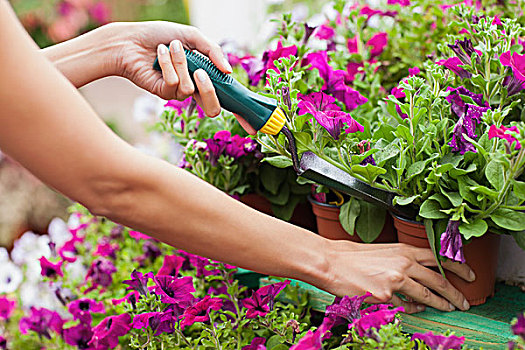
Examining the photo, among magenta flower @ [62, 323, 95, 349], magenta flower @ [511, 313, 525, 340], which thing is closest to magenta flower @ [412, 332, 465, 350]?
magenta flower @ [511, 313, 525, 340]

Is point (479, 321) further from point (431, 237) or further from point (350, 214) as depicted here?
point (350, 214)

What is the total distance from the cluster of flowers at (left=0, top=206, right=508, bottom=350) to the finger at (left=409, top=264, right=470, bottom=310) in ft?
0.29

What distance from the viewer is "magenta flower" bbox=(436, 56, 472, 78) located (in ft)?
3.12

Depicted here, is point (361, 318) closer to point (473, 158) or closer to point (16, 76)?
point (473, 158)

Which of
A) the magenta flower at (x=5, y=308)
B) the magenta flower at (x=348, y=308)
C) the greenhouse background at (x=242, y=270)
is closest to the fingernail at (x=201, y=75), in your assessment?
the greenhouse background at (x=242, y=270)

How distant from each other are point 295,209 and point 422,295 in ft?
1.43

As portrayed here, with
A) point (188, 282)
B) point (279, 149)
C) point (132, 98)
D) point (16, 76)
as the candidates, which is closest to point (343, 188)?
point (279, 149)

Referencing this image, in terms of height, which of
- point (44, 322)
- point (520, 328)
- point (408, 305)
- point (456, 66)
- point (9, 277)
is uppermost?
point (456, 66)

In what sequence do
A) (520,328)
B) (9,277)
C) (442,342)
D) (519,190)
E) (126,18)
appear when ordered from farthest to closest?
1. (126,18)
2. (9,277)
3. (519,190)
4. (442,342)
5. (520,328)

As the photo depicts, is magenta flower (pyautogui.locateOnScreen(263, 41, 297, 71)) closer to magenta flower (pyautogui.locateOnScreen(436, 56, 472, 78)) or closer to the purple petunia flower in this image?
magenta flower (pyautogui.locateOnScreen(436, 56, 472, 78))

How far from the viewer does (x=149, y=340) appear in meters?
0.93

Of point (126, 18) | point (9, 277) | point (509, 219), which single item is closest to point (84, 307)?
point (9, 277)

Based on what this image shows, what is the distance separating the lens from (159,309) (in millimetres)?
969

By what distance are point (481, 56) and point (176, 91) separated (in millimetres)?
548
